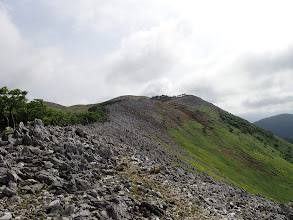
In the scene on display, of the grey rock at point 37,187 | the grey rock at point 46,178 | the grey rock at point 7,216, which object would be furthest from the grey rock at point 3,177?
the grey rock at point 7,216

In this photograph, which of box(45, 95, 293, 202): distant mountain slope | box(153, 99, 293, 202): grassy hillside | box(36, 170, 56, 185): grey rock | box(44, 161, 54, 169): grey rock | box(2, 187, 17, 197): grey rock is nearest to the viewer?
box(2, 187, 17, 197): grey rock

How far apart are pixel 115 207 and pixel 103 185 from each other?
3.75 m

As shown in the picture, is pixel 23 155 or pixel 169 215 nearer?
pixel 169 215

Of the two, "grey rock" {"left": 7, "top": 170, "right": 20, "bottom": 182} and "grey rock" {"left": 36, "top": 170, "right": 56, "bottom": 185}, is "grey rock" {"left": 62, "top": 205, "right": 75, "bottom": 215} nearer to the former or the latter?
"grey rock" {"left": 36, "top": 170, "right": 56, "bottom": 185}

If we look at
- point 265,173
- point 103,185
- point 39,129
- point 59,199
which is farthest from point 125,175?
point 265,173

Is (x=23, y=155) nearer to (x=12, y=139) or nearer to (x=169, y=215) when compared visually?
(x=12, y=139)

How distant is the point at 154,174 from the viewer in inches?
920

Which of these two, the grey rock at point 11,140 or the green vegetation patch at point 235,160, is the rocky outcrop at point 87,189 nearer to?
the grey rock at point 11,140

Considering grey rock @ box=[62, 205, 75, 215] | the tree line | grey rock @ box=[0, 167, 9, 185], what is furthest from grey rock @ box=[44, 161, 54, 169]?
the tree line

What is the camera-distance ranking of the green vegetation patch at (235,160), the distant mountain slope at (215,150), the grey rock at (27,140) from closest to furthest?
the grey rock at (27,140) < the distant mountain slope at (215,150) < the green vegetation patch at (235,160)

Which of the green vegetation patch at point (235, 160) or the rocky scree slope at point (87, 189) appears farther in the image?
the green vegetation patch at point (235, 160)

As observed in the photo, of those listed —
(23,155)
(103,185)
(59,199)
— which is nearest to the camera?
(59,199)

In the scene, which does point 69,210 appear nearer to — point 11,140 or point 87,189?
point 87,189

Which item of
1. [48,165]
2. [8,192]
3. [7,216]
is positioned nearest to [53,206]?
[7,216]
